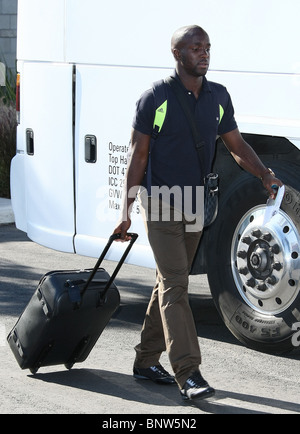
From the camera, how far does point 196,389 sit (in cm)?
552

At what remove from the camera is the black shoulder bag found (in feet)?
18.4

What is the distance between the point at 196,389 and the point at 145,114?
1329 millimetres

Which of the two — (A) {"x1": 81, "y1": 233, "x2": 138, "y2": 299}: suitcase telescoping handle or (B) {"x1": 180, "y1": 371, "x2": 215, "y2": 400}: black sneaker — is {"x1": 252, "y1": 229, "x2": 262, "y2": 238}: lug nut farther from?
(B) {"x1": 180, "y1": 371, "x2": 215, "y2": 400}: black sneaker

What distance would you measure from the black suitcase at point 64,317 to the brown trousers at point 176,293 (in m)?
0.21

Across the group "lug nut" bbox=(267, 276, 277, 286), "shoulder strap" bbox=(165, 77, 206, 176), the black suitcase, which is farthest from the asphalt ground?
"shoulder strap" bbox=(165, 77, 206, 176)

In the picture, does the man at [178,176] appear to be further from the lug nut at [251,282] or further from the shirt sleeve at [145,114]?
the lug nut at [251,282]

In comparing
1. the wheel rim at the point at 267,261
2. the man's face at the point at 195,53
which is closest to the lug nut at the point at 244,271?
the wheel rim at the point at 267,261

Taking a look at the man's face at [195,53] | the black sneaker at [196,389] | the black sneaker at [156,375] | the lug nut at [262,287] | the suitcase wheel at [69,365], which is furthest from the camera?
A: the lug nut at [262,287]

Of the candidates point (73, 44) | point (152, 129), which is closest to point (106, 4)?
point (73, 44)

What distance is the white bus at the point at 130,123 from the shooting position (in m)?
6.47

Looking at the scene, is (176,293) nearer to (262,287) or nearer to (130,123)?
(262,287)

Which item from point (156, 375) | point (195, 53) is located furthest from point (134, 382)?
point (195, 53)

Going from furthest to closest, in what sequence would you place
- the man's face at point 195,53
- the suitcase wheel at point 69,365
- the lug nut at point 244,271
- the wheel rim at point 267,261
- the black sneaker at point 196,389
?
the lug nut at point 244,271 < the wheel rim at point 267,261 < the suitcase wheel at point 69,365 < the man's face at point 195,53 < the black sneaker at point 196,389
